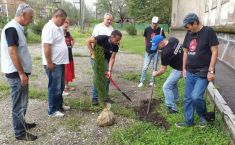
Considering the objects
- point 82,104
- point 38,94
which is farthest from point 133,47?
point 82,104

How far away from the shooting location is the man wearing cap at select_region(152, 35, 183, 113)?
562 centimetres

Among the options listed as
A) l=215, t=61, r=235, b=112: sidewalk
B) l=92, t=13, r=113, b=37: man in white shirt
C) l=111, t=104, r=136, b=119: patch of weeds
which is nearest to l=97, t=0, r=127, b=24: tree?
l=215, t=61, r=235, b=112: sidewalk

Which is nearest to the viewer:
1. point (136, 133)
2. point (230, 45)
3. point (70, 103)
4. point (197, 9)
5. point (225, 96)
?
point (136, 133)

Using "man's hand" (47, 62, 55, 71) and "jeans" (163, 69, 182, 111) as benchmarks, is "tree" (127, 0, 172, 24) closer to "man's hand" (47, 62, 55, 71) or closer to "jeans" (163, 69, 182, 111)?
"jeans" (163, 69, 182, 111)

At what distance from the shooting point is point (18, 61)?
4.45 m

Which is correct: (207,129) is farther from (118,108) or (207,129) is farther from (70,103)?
(70,103)

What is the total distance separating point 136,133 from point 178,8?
24.1 m

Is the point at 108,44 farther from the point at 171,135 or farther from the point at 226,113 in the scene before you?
the point at 226,113

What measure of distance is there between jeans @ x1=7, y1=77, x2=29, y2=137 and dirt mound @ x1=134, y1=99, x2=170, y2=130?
7.12 ft

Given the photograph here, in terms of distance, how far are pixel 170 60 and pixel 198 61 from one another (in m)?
0.86

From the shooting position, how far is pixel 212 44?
4742 mm

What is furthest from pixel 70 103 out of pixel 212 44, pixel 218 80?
pixel 218 80

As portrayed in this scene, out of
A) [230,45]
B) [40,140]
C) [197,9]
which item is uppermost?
[197,9]

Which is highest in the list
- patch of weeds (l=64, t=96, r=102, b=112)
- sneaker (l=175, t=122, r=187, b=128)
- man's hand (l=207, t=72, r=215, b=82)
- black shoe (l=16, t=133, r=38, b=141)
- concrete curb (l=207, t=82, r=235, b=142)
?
man's hand (l=207, t=72, r=215, b=82)
